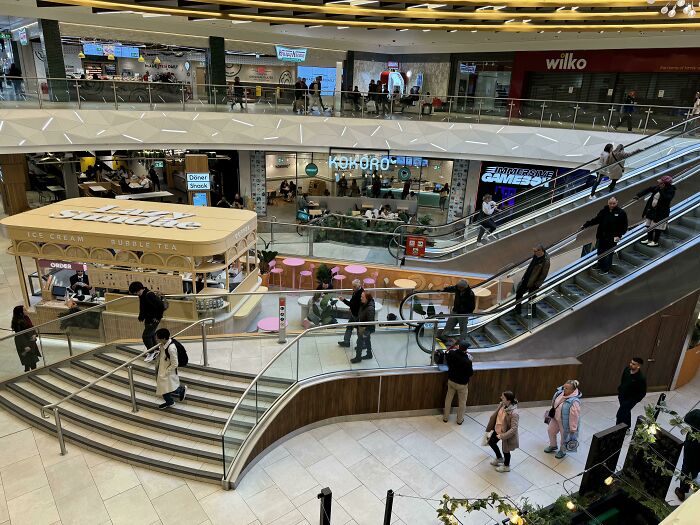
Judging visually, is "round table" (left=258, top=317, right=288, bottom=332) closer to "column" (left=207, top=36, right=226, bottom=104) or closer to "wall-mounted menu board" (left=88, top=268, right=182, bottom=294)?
"wall-mounted menu board" (left=88, top=268, right=182, bottom=294)

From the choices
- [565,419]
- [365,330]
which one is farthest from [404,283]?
[565,419]

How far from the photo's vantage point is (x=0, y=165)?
15625mm

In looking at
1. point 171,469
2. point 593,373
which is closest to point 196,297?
Result: point 171,469

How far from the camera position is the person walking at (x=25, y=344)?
302 inches

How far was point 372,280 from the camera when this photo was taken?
41.8 feet

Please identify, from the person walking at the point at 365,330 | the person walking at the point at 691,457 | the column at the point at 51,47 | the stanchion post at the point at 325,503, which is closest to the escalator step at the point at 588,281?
the person walking at the point at 691,457

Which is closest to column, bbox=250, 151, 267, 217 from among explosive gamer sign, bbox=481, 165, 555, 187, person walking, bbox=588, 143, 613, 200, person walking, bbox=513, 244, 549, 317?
explosive gamer sign, bbox=481, 165, 555, 187

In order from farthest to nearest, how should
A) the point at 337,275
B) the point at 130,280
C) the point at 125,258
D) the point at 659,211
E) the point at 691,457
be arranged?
1. the point at 337,275
2. the point at 130,280
3. the point at 125,258
4. the point at 659,211
5. the point at 691,457

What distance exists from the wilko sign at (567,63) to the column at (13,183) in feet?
64.6

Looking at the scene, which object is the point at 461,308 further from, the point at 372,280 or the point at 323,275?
the point at 372,280

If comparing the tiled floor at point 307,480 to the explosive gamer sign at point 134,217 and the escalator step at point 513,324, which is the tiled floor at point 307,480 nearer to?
the escalator step at point 513,324

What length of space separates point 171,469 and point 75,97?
1183 cm

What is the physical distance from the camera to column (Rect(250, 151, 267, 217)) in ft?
64.6

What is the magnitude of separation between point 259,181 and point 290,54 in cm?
657
